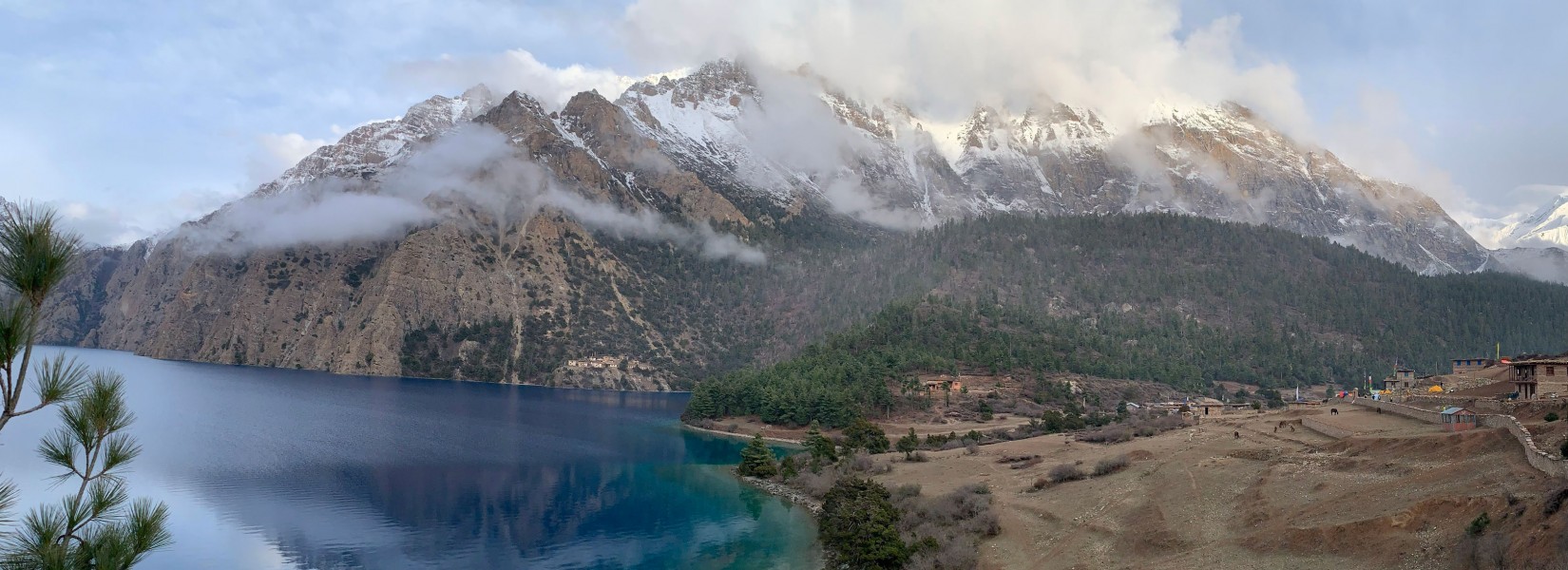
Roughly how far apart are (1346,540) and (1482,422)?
15.5 metres

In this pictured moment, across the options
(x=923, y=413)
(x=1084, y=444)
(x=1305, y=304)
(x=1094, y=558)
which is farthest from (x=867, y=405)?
(x=1305, y=304)

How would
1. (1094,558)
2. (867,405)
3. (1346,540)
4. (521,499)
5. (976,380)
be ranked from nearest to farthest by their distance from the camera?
1. (1346,540)
2. (1094,558)
3. (521,499)
4. (867,405)
5. (976,380)

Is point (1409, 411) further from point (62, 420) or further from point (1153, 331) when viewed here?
point (1153, 331)

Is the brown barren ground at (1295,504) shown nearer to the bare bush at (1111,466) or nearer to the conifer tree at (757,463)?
the bare bush at (1111,466)

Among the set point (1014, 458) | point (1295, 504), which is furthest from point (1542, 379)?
point (1014, 458)

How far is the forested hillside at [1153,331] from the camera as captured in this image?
123750 mm

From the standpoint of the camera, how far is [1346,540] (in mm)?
30344

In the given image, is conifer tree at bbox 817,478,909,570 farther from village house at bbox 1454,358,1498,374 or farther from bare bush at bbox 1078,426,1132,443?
village house at bbox 1454,358,1498,374

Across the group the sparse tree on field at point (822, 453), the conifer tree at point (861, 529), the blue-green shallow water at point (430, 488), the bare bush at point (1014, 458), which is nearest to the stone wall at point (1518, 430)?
the conifer tree at point (861, 529)

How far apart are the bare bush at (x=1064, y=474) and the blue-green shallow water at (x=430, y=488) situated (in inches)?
597

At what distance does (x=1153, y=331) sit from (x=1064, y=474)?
4770 inches

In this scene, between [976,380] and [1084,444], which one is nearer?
[1084,444]

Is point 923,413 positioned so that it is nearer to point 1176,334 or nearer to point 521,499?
point 521,499

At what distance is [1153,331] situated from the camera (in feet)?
548
